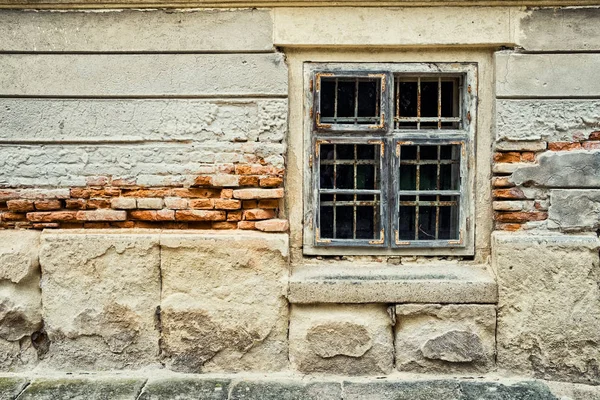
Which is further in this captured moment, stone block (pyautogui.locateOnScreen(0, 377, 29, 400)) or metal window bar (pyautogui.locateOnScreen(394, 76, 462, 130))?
metal window bar (pyautogui.locateOnScreen(394, 76, 462, 130))

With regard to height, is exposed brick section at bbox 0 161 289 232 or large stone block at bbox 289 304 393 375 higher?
exposed brick section at bbox 0 161 289 232

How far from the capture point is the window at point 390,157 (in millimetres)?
3699

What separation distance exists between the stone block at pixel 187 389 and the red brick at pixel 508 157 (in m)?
2.27

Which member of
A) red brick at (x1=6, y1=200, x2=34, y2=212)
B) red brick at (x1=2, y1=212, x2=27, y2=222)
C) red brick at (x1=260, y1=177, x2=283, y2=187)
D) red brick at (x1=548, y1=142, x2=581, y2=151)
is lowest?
red brick at (x1=2, y1=212, x2=27, y2=222)

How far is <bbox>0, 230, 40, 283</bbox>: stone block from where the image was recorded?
355cm

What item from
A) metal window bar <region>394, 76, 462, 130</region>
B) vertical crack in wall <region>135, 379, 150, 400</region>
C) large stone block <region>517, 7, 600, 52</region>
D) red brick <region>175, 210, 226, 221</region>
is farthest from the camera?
metal window bar <region>394, 76, 462, 130</region>

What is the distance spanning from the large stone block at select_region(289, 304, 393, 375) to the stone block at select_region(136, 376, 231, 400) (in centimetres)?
52

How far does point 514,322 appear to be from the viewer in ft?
11.6

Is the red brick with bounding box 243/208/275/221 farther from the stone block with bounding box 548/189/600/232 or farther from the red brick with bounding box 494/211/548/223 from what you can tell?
the stone block with bounding box 548/189/600/232

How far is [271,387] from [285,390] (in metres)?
0.09

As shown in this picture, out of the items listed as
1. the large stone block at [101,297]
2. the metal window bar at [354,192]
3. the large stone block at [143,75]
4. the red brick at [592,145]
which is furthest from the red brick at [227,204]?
the red brick at [592,145]

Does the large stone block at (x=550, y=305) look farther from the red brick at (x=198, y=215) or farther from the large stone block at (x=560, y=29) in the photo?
the red brick at (x=198, y=215)

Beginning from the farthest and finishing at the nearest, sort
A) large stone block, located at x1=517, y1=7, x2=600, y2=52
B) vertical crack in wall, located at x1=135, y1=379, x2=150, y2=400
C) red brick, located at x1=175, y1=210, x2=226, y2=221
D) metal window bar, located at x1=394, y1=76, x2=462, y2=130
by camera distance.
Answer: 1. metal window bar, located at x1=394, y1=76, x2=462, y2=130
2. red brick, located at x1=175, y1=210, x2=226, y2=221
3. large stone block, located at x1=517, y1=7, x2=600, y2=52
4. vertical crack in wall, located at x1=135, y1=379, x2=150, y2=400

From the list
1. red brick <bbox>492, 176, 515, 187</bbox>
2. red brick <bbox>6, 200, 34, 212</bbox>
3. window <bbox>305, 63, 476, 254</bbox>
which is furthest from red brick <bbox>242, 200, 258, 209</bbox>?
red brick <bbox>492, 176, 515, 187</bbox>
